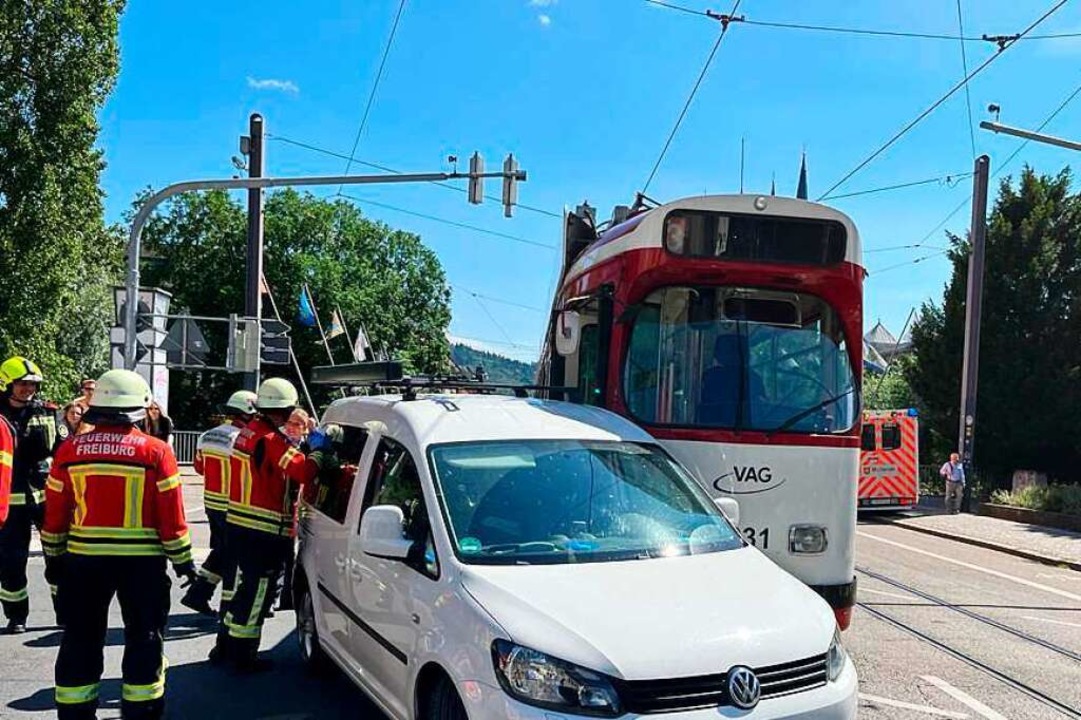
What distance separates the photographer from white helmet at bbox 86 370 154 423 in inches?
180

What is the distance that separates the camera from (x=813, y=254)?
6535mm

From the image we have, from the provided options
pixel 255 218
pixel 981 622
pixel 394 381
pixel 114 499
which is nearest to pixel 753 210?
pixel 394 381

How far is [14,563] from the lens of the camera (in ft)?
23.0

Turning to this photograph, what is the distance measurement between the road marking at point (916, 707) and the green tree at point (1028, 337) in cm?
2175

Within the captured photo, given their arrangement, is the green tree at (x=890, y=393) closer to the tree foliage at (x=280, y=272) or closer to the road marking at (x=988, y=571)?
the tree foliage at (x=280, y=272)

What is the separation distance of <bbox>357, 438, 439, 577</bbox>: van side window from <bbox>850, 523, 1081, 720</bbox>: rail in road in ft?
11.1

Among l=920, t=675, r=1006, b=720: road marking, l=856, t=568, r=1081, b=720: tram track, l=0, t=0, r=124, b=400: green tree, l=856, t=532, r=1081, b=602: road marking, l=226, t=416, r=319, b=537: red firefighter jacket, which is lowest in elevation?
l=856, t=532, r=1081, b=602: road marking

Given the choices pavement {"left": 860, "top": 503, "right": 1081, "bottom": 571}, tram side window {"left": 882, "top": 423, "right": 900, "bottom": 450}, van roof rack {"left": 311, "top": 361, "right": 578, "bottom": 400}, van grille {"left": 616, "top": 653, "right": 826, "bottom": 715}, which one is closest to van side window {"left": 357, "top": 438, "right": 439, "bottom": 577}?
van roof rack {"left": 311, "top": 361, "right": 578, "bottom": 400}

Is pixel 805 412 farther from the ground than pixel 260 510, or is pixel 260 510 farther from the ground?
pixel 805 412

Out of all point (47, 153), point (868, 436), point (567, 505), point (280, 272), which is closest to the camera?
point (567, 505)

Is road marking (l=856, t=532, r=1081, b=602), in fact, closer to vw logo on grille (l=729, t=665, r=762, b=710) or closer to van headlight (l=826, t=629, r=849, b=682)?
van headlight (l=826, t=629, r=849, b=682)

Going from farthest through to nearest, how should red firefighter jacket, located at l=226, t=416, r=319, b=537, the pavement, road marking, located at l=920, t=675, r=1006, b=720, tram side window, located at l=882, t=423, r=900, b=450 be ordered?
the pavement → tram side window, located at l=882, t=423, r=900, b=450 → red firefighter jacket, located at l=226, t=416, r=319, b=537 → road marking, located at l=920, t=675, r=1006, b=720

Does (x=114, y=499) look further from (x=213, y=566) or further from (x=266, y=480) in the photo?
(x=213, y=566)

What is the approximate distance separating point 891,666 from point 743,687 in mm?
4003
